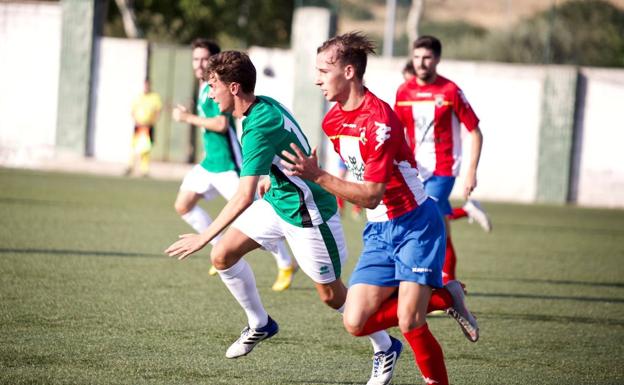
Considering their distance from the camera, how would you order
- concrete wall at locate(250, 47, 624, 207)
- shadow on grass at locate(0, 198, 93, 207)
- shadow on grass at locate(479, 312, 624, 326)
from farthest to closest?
concrete wall at locate(250, 47, 624, 207) < shadow on grass at locate(0, 198, 93, 207) < shadow on grass at locate(479, 312, 624, 326)

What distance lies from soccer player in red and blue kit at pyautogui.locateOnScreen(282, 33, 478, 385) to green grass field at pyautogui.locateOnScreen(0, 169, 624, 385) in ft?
2.59

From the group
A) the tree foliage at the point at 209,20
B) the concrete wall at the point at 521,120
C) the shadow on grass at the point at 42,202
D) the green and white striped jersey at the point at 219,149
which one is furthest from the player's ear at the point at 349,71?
the tree foliage at the point at 209,20

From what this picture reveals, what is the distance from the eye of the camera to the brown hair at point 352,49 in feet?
16.4

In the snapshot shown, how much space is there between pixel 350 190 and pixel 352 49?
0.80m

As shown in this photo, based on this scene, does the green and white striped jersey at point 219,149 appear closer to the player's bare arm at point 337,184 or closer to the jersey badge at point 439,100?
the jersey badge at point 439,100

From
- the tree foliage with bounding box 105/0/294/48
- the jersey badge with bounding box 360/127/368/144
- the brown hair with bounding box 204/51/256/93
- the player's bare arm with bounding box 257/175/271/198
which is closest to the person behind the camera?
the jersey badge with bounding box 360/127/368/144

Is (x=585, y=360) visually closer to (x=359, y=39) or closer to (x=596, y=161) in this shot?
(x=359, y=39)

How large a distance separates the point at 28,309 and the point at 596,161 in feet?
52.3

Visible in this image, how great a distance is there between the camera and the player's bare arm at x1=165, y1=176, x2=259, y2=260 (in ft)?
16.3

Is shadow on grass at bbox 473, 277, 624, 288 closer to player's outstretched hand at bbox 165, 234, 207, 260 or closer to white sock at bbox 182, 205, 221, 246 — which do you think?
white sock at bbox 182, 205, 221, 246

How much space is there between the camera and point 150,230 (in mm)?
12062

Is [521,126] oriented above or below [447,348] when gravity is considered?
above


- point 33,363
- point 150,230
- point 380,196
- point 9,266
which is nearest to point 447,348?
point 380,196

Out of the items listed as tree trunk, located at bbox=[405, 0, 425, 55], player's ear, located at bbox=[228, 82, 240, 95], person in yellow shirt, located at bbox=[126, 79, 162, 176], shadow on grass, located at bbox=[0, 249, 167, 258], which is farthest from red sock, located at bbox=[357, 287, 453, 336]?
tree trunk, located at bbox=[405, 0, 425, 55]
